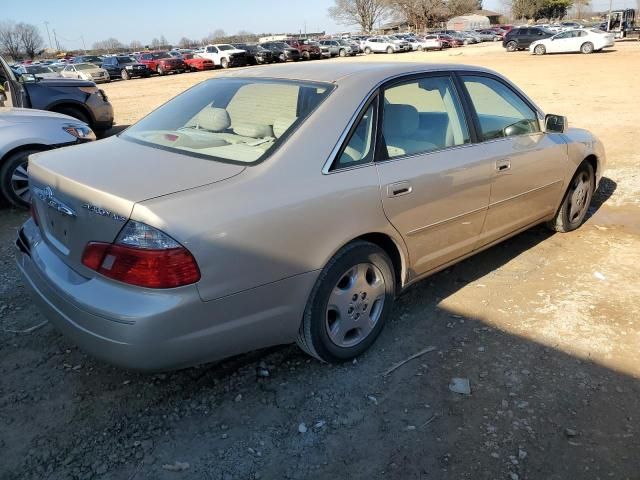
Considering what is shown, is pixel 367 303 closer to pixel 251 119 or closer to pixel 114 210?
pixel 251 119

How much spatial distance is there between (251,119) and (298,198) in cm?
83

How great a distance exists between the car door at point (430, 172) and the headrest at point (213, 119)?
3.10 feet

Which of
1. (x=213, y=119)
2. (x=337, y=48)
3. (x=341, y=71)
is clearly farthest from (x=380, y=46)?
(x=213, y=119)

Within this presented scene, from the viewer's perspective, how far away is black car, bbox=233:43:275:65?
41.0 m

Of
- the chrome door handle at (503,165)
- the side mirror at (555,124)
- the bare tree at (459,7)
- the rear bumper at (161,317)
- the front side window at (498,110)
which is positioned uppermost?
the bare tree at (459,7)

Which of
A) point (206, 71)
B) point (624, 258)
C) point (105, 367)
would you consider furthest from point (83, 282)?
point (206, 71)

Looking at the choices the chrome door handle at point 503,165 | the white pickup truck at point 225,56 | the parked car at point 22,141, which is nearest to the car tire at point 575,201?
the chrome door handle at point 503,165

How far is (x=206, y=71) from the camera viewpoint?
40.1 meters

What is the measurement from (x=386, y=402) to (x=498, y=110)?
7.91 feet

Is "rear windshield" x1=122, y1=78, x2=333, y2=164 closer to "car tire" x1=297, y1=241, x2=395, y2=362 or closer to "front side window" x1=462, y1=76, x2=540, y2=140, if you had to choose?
"car tire" x1=297, y1=241, x2=395, y2=362

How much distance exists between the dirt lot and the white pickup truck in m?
38.5

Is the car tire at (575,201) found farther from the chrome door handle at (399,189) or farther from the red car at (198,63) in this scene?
the red car at (198,63)

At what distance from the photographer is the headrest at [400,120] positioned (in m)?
3.14

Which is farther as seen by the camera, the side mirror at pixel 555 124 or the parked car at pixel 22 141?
the parked car at pixel 22 141
